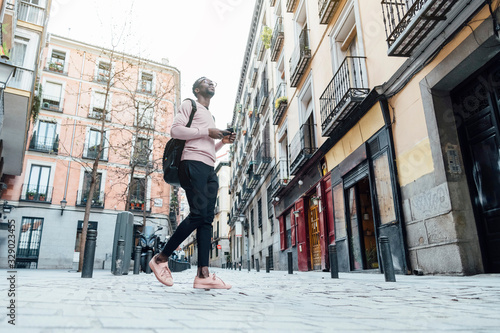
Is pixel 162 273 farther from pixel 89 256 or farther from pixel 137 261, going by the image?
pixel 137 261

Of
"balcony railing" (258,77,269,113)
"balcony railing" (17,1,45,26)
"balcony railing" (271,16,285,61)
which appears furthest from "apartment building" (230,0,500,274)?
"balcony railing" (17,1,45,26)

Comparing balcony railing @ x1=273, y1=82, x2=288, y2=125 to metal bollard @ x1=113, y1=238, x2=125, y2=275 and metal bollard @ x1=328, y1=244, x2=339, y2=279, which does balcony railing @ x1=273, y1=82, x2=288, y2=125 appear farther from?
metal bollard @ x1=328, y1=244, x2=339, y2=279

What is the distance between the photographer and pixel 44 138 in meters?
23.0

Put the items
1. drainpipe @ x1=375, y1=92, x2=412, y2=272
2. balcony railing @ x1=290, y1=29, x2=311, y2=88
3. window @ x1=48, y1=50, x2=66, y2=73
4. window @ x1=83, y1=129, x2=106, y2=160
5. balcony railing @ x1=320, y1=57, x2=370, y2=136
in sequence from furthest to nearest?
window @ x1=48, y1=50, x2=66, y2=73 < window @ x1=83, y1=129, x2=106, y2=160 < balcony railing @ x1=290, y1=29, x2=311, y2=88 < balcony railing @ x1=320, y1=57, x2=370, y2=136 < drainpipe @ x1=375, y1=92, x2=412, y2=272

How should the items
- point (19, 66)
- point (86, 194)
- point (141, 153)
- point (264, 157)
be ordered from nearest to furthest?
point (19, 66) → point (141, 153) → point (264, 157) → point (86, 194)

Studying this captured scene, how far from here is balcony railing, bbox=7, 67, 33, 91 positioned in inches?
434

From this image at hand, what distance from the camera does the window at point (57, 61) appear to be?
81.6ft

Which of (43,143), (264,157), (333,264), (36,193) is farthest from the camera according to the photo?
(43,143)

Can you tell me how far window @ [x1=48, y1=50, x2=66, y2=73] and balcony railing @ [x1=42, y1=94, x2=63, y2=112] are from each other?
208cm

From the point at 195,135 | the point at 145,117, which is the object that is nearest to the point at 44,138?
the point at 145,117

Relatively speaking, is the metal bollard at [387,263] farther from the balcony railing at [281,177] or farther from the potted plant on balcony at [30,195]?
the potted plant on balcony at [30,195]

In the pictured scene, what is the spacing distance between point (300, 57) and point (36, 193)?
18989mm

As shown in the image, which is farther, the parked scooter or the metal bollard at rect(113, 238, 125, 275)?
the parked scooter

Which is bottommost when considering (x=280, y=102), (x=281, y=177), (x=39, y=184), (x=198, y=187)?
(x=198, y=187)
